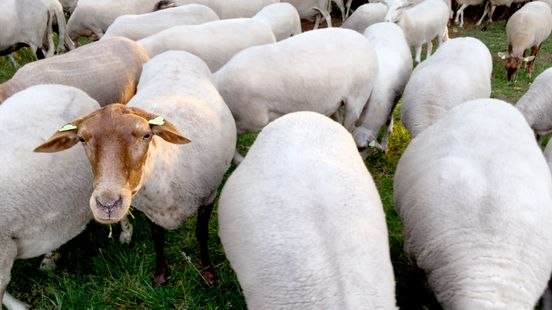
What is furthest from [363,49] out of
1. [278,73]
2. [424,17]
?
[424,17]

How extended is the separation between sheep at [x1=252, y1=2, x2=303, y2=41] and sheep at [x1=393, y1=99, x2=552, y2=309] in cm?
353

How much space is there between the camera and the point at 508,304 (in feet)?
7.39

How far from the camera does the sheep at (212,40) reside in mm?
5020

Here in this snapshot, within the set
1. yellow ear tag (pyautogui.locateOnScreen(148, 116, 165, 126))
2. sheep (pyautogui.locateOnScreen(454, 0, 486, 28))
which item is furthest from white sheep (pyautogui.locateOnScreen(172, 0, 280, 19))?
sheep (pyautogui.locateOnScreen(454, 0, 486, 28))

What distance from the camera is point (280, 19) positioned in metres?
6.39

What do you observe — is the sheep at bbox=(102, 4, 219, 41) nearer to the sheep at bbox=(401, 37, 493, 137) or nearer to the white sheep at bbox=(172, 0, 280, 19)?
the white sheep at bbox=(172, 0, 280, 19)

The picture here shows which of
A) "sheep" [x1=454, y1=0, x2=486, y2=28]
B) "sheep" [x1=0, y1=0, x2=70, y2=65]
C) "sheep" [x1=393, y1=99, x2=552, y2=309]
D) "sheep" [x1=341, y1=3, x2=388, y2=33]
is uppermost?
"sheep" [x1=393, y1=99, x2=552, y2=309]

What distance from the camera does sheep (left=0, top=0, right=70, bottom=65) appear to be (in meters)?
6.55

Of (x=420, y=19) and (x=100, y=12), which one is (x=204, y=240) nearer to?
(x=100, y=12)

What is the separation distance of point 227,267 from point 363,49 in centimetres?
250

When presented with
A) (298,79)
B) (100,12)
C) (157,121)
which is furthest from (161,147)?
(100,12)

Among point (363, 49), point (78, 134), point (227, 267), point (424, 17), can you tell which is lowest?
point (227, 267)

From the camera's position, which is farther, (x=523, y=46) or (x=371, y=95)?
(x=523, y=46)

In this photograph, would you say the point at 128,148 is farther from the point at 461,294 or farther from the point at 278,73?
the point at 278,73
